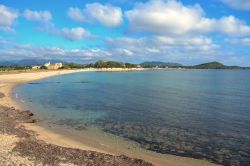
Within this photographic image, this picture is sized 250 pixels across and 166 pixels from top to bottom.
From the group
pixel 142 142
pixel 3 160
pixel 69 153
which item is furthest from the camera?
pixel 142 142

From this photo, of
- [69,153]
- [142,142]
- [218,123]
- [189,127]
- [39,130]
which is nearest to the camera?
[69,153]

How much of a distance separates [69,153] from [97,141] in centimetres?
661

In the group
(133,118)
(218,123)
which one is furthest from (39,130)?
(218,123)

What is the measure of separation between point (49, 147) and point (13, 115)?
14.9 meters

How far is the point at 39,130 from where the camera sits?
28.0 m

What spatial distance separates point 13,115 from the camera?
108 ft

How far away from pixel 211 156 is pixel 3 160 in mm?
13850

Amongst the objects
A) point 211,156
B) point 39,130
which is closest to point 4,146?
point 39,130

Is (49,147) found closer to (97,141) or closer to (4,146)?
(4,146)

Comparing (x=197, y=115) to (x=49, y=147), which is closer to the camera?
(x=49, y=147)

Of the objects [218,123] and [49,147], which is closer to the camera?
[49,147]

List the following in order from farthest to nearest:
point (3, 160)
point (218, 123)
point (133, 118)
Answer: point (133, 118)
point (218, 123)
point (3, 160)

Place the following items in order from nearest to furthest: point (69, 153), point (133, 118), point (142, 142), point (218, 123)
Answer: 1. point (69, 153)
2. point (142, 142)
3. point (218, 123)
4. point (133, 118)

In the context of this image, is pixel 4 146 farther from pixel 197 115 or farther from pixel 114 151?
pixel 197 115
